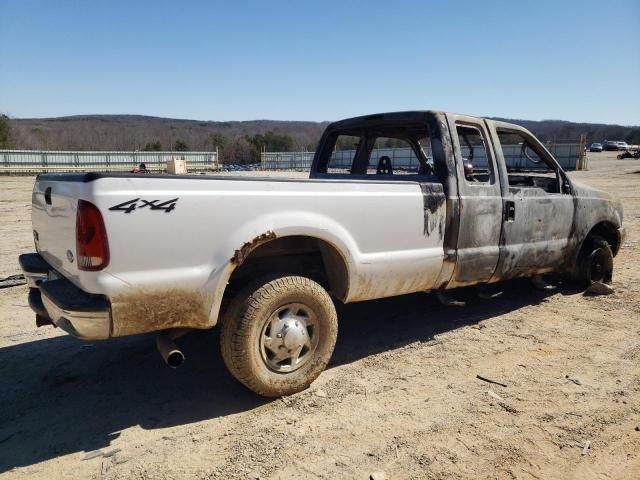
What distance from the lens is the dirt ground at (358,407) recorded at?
250 cm

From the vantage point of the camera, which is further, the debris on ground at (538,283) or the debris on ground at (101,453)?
the debris on ground at (538,283)

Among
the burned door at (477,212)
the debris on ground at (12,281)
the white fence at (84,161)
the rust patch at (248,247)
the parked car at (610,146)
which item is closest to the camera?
the rust patch at (248,247)

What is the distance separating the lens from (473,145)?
457cm

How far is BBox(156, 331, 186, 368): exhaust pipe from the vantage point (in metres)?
2.71

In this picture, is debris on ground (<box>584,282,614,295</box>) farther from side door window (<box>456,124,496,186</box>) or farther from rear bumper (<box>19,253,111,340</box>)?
rear bumper (<box>19,253,111,340</box>)

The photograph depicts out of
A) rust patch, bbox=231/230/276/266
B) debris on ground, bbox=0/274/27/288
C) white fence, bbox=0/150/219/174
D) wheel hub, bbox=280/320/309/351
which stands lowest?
debris on ground, bbox=0/274/27/288

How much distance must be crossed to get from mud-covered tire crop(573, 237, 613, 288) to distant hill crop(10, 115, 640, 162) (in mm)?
55876

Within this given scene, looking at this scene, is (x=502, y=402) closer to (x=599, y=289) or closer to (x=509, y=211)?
(x=509, y=211)

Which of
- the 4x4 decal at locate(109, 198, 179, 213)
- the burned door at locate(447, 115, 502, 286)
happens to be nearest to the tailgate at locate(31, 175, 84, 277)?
the 4x4 decal at locate(109, 198, 179, 213)

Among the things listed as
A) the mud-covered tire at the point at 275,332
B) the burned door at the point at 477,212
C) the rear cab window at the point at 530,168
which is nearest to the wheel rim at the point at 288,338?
the mud-covered tire at the point at 275,332

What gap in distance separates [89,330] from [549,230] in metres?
4.29

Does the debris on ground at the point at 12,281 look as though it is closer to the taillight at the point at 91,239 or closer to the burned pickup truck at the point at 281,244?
the burned pickup truck at the point at 281,244

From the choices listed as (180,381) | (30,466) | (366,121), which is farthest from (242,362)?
→ (366,121)

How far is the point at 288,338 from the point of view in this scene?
3.09 metres
